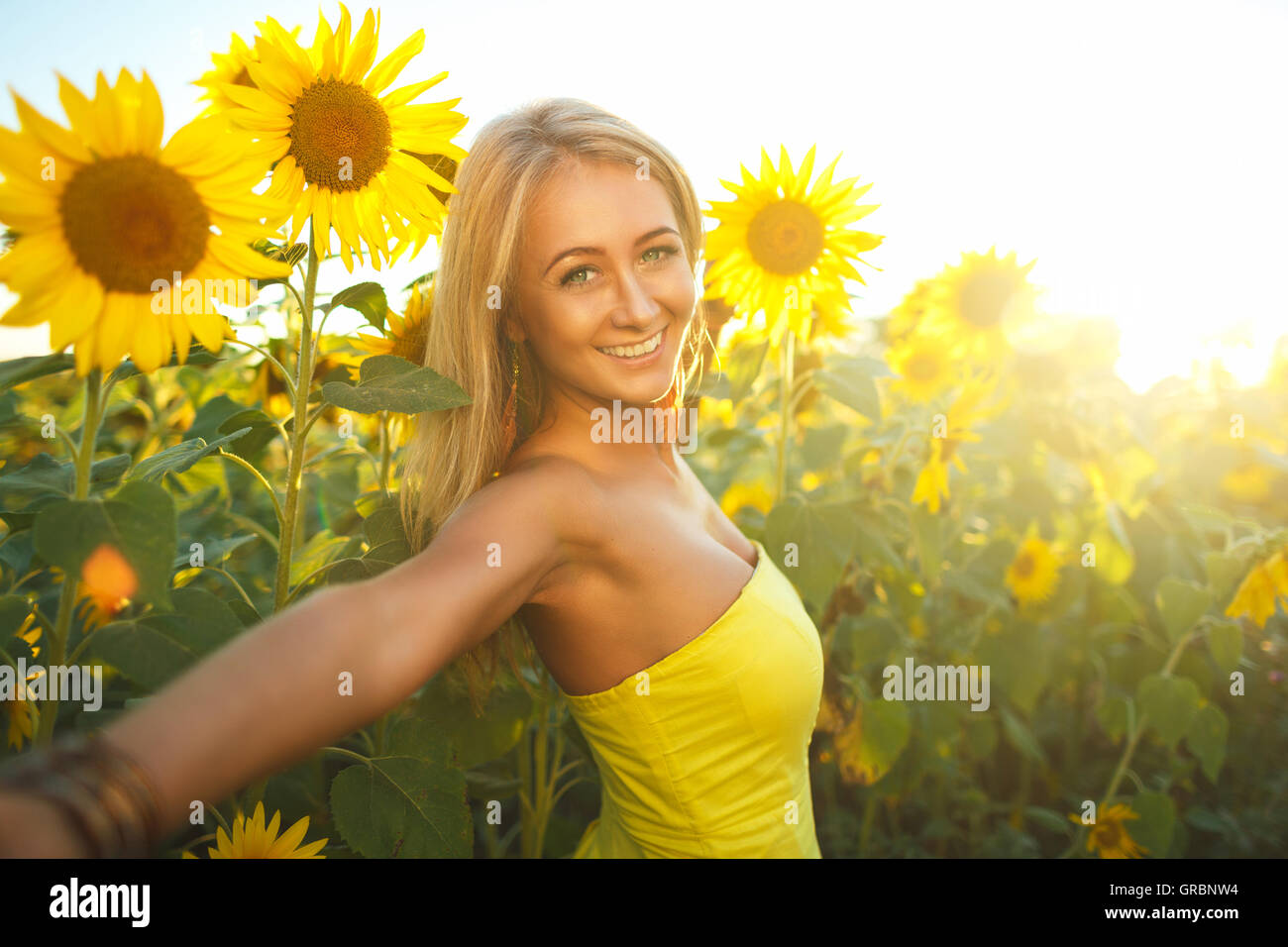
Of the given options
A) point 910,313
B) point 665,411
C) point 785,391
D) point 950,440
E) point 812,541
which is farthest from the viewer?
point 910,313

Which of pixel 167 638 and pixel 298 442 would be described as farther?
pixel 298 442

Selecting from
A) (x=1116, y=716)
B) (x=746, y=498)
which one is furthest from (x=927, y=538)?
(x=1116, y=716)

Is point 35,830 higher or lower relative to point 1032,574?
lower

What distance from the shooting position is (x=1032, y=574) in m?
2.82

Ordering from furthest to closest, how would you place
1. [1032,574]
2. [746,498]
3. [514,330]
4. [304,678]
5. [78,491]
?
[746,498] < [1032,574] < [514,330] < [78,491] < [304,678]

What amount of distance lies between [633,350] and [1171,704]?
196cm

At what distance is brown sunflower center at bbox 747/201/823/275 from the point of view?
2.07 metres

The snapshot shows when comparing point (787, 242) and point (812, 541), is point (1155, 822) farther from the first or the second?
point (787, 242)

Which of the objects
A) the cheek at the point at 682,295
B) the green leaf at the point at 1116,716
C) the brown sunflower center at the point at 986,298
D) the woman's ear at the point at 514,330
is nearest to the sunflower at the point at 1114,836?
the green leaf at the point at 1116,716

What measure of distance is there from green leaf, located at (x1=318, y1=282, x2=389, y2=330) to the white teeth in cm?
41
